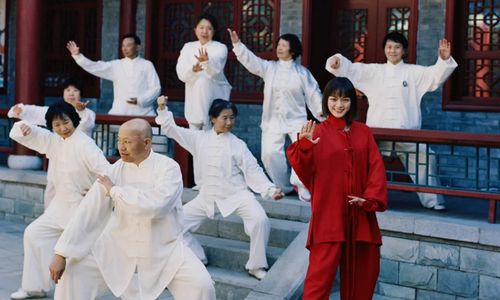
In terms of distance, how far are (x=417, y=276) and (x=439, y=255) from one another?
0.84 ft

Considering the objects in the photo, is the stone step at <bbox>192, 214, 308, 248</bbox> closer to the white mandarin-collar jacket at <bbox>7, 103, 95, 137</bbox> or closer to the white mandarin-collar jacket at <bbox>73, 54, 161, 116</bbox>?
the white mandarin-collar jacket at <bbox>7, 103, 95, 137</bbox>

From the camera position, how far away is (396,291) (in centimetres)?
619

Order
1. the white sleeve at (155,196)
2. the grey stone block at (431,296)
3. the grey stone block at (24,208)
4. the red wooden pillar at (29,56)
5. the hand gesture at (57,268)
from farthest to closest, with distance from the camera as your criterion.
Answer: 1. the red wooden pillar at (29,56)
2. the grey stone block at (24,208)
3. the grey stone block at (431,296)
4. the hand gesture at (57,268)
5. the white sleeve at (155,196)

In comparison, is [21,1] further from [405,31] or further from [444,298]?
[444,298]

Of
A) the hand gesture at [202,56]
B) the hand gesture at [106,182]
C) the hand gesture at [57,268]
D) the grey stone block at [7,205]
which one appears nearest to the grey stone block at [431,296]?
the hand gesture at [106,182]

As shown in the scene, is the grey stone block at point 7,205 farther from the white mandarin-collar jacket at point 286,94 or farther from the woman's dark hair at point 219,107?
the woman's dark hair at point 219,107

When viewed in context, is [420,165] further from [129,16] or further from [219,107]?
Result: [129,16]

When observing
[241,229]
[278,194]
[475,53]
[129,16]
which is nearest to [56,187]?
[241,229]

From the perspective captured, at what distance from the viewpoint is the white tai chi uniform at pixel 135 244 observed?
4816 mm

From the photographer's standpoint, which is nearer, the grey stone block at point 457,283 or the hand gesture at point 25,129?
the grey stone block at point 457,283

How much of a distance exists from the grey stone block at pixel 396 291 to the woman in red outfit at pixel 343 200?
1.41 meters

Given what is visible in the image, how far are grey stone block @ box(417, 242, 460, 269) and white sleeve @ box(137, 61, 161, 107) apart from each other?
13.7ft

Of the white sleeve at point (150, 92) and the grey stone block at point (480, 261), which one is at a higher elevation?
the white sleeve at point (150, 92)

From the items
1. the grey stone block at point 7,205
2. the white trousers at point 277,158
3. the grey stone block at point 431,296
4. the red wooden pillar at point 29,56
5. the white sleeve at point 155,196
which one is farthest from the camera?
the red wooden pillar at point 29,56
